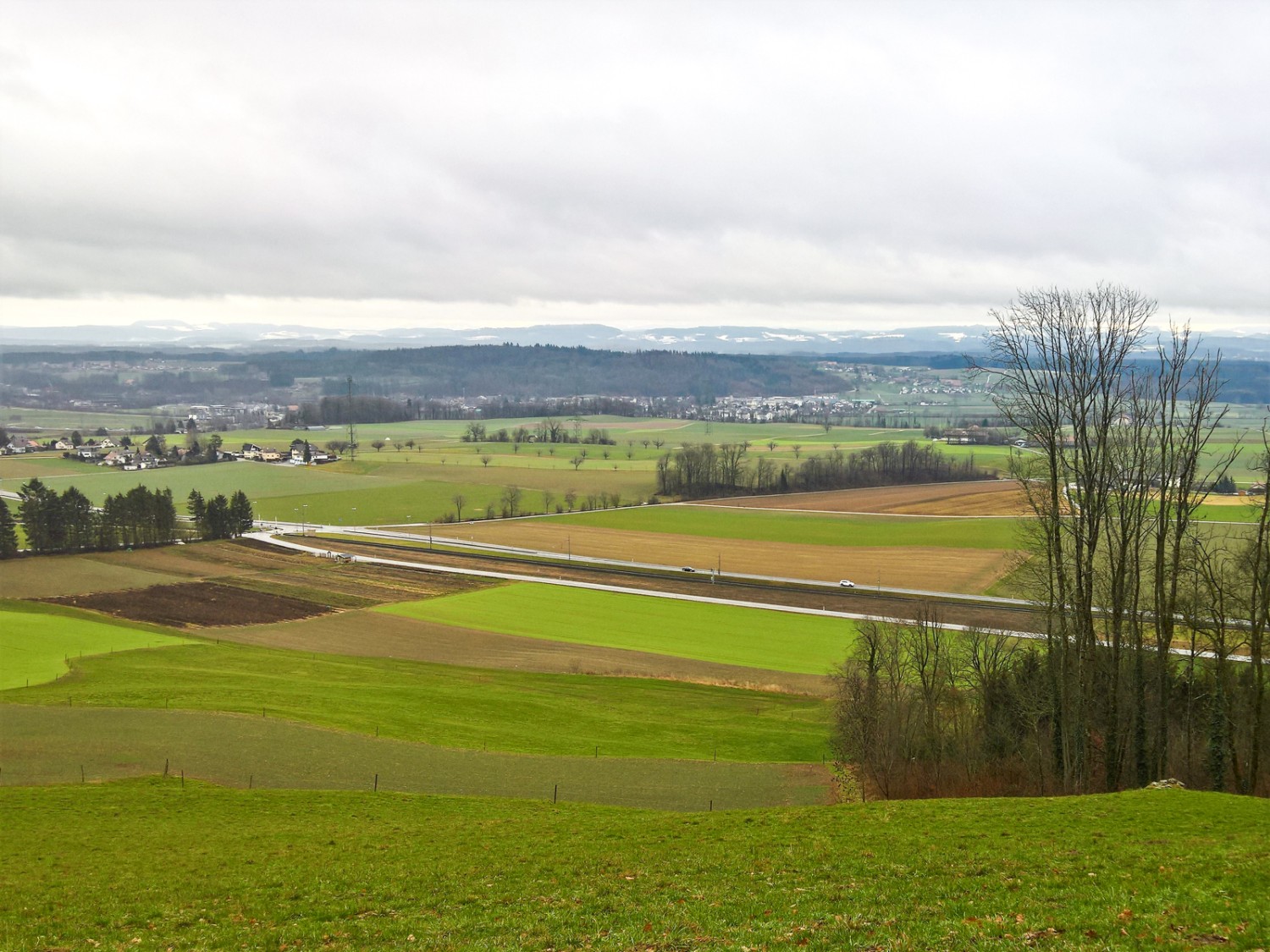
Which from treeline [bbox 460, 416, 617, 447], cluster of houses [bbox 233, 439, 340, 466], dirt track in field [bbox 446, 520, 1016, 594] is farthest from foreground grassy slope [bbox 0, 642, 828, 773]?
treeline [bbox 460, 416, 617, 447]

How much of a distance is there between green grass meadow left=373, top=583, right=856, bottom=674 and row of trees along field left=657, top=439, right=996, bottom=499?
173ft

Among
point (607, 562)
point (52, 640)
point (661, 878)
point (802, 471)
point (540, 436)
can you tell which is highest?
point (540, 436)

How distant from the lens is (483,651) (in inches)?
2206

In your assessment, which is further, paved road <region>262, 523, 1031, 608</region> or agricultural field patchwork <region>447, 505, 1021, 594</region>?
agricultural field patchwork <region>447, 505, 1021, 594</region>

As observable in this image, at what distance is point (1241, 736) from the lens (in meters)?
34.1

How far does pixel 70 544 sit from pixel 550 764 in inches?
2817

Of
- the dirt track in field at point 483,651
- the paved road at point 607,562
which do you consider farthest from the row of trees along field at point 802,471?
the dirt track in field at point 483,651

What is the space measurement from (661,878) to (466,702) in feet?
89.1

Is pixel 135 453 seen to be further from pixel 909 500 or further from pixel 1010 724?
pixel 1010 724

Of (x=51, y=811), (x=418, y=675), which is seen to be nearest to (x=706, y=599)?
(x=418, y=675)

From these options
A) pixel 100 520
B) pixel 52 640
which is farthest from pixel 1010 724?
pixel 100 520

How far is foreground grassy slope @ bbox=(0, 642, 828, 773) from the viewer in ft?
122

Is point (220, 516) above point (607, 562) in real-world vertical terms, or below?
above

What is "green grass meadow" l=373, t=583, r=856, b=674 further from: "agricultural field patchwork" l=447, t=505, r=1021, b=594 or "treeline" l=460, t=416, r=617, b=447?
"treeline" l=460, t=416, r=617, b=447
